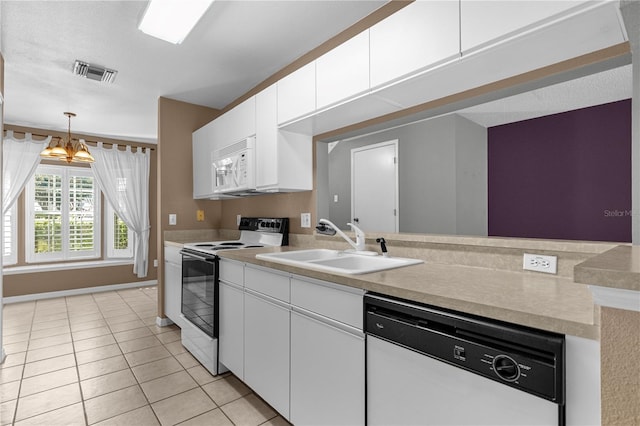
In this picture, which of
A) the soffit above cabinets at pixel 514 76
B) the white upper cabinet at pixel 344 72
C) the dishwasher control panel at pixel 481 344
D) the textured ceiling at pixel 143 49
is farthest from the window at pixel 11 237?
the dishwasher control panel at pixel 481 344

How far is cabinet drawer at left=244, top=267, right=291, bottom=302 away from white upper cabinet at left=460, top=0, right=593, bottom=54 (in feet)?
4.46

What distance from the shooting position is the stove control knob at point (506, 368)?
86cm

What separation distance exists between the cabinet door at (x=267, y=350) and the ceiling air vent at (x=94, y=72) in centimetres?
246

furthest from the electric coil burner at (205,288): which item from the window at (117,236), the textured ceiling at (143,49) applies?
the window at (117,236)

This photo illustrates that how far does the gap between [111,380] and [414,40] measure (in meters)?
2.90

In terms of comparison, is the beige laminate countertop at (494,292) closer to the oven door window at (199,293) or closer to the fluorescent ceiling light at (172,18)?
the oven door window at (199,293)

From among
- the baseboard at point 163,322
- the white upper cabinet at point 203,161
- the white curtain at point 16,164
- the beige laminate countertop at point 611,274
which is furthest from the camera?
the white curtain at point 16,164

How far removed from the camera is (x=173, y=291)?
3.21m

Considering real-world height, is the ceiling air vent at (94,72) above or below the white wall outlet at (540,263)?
above

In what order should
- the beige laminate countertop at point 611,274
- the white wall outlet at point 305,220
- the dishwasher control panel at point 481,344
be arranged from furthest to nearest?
the white wall outlet at point 305,220, the dishwasher control panel at point 481,344, the beige laminate countertop at point 611,274

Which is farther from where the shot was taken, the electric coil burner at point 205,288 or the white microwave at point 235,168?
the white microwave at point 235,168

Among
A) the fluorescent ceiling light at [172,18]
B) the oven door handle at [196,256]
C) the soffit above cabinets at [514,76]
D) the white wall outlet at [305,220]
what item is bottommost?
the oven door handle at [196,256]

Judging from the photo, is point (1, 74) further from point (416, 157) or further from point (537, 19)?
point (537, 19)

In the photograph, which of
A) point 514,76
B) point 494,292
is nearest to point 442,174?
point 514,76
